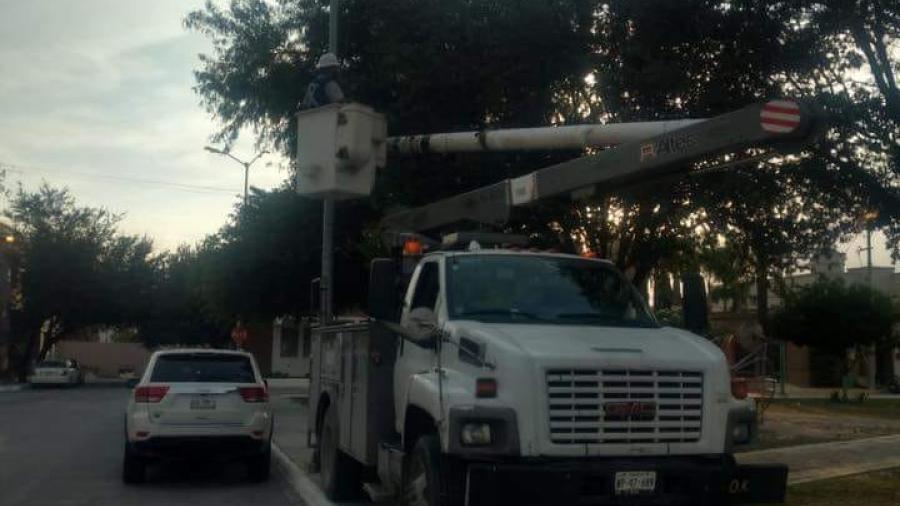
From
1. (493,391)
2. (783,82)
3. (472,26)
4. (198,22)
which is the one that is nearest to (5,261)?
(198,22)

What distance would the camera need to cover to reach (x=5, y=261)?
55.2m

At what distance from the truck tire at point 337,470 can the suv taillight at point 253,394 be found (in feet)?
6.12

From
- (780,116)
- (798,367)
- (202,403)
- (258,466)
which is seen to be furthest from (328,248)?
(798,367)

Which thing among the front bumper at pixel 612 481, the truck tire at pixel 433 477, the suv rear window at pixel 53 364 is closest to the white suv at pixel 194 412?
the truck tire at pixel 433 477

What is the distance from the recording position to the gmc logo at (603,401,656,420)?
23.1 feet

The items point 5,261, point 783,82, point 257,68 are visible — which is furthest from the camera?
point 5,261

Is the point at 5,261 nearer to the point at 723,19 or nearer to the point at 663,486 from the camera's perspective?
the point at 723,19

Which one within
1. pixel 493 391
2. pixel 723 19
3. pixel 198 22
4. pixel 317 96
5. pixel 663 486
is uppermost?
pixel 198 22

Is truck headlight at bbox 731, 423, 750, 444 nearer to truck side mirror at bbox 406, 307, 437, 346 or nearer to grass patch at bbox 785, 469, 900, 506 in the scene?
truck side mirror at bbox 406, 307, 437, 346

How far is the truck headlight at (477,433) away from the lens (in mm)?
6918

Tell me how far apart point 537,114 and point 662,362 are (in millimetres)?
8778

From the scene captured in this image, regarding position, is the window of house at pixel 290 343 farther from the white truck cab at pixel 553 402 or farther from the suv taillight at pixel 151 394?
the white truck cab at pixel 553 402

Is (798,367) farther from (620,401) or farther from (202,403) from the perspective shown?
(620,401)

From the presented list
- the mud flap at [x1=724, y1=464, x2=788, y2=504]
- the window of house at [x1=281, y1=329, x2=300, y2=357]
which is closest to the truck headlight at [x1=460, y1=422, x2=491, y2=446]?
the mud flap at [x1=724, y1=464, x2=788, y2=504]
